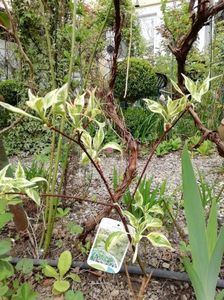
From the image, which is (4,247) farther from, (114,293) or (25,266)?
(114,293)

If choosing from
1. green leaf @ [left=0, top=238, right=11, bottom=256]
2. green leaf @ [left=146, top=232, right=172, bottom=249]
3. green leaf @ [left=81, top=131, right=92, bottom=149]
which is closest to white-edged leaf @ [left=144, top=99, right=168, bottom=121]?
green leaf @ [left=81, top=131, right=92, bottom=149]

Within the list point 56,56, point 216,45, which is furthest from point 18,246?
point 216,45

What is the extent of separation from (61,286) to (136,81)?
401cm

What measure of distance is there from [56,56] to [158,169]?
5.04 ft

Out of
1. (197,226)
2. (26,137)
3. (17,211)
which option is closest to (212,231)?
(197,226)

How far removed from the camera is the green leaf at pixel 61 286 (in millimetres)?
999

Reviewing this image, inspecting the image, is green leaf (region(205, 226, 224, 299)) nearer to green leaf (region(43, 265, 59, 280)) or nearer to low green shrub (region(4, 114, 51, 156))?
green leaf (region(43, 265, 59, 280))

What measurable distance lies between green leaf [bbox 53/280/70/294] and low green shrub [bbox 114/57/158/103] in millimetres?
3816

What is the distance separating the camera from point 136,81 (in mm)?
4664

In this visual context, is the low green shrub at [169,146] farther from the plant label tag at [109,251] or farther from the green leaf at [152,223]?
the green leaf at [152,223]

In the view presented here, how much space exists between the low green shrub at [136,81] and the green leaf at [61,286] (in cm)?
382

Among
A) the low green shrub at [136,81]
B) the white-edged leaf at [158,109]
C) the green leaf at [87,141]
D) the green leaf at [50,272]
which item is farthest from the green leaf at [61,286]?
the low green shrub at [136,81]

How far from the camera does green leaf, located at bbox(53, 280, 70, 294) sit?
1.00 metres

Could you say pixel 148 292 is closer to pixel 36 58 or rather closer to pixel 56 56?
pixel 56 56
